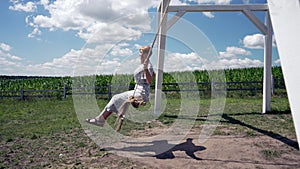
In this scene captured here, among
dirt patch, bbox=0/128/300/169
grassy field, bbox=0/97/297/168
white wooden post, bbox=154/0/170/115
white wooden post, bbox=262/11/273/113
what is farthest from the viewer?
white wooden post, bbox=262/11/273/113

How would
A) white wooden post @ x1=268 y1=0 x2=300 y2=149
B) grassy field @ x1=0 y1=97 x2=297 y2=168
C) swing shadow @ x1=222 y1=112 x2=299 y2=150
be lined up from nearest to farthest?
white wooden post @ x1=268 y1=0 x2=300 y2=149 < grassy field @ x1=0 y1=97 x2=297 y2=168 < swing shadow @ x1=222 y1=112 x2=299 y2=150

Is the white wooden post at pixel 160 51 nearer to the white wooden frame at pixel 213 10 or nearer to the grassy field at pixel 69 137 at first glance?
the white wooden frame at pixel 213 10

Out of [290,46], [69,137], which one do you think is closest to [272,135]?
[69,137]

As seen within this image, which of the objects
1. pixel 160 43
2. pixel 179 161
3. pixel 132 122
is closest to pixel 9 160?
pixel 179 161

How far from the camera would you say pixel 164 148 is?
412 centimetres

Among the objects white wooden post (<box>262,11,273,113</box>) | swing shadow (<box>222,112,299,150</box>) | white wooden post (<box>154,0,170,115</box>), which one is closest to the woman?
swing shadow (<box>222,112,299,150</box>)

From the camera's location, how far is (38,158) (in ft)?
12.5

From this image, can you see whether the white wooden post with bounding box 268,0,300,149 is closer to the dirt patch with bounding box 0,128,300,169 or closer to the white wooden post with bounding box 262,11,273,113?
the dirt patch with bounding box 0,128,300,169

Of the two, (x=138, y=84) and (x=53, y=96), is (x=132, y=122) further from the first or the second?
(x=53, y=96)

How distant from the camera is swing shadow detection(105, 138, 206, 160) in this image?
3.79 meters

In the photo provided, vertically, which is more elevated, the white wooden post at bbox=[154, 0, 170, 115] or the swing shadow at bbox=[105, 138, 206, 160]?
the white wooden post at bbox=[154, 0, 170, 115]

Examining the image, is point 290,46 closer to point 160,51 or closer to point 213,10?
point 160,51

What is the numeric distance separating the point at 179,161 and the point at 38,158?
205cm

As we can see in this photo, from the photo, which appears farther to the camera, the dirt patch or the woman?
the woman
